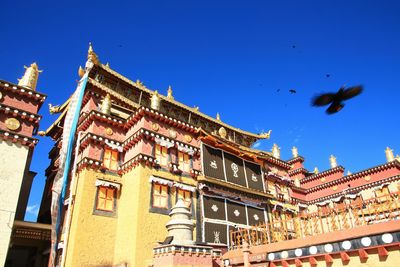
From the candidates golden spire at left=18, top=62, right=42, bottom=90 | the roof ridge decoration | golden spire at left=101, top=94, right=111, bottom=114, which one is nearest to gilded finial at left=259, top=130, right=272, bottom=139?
the roof ridge decoration

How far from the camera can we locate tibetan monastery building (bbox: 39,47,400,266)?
12281mm

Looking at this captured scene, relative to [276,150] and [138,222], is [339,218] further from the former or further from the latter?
[276,150]

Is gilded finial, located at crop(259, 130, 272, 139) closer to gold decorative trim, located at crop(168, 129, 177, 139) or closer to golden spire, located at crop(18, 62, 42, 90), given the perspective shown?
gold decorative trim, located at crop(168, 129, 177, 139)

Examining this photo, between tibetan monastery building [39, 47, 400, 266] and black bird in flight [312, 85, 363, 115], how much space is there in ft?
13.3

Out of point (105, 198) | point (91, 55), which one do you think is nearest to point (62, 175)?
point (105, 198)

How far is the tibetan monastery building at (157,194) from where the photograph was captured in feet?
40.3

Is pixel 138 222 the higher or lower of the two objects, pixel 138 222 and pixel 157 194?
the lower

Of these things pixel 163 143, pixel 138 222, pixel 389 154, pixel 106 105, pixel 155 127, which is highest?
pixel 389 154

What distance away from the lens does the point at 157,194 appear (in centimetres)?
1689

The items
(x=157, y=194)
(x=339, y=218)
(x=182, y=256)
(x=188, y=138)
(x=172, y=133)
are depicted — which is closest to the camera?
(x=182, y=256)

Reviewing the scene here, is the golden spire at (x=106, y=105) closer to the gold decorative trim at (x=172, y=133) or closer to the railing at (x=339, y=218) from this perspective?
the gold decorative trim at (x=172, y=133)

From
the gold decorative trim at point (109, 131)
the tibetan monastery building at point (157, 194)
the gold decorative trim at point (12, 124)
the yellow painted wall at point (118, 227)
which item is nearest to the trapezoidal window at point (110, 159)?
the tibetan monastery building at point (157, 194)

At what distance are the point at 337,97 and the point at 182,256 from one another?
23.2 feet

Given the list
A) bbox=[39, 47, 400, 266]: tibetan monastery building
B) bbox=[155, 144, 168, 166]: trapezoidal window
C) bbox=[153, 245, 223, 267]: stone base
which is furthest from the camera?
bbox=[155, 144, 168, 166]: trapezoidal window
